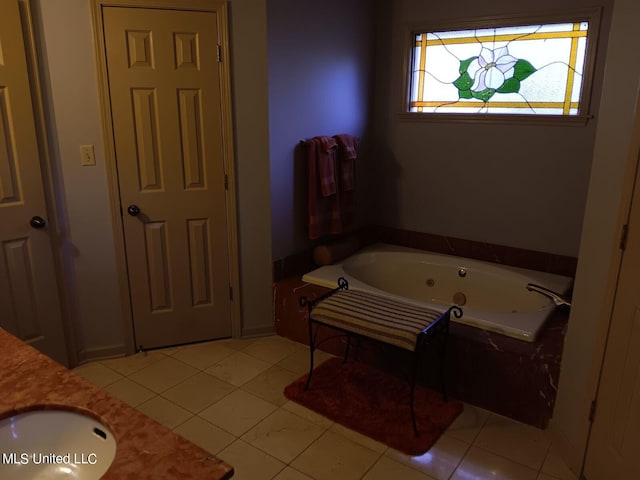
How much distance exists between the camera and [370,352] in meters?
2.92

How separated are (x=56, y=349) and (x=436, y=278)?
7.92ft

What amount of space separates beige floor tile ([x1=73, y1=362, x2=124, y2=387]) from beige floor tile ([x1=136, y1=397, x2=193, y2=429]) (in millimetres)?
332

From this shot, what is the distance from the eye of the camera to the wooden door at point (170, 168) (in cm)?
274

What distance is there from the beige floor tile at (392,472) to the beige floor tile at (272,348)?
1.03m

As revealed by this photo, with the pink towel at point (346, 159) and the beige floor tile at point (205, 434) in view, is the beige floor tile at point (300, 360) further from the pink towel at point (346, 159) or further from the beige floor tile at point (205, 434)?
the pink towel at point (346, 159)

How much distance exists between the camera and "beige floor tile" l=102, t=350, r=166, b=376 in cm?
295

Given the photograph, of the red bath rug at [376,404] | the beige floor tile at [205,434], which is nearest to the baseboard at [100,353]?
the beige floor tile at [205,434]

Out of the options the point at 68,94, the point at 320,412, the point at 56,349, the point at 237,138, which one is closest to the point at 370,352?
the point at 320,412

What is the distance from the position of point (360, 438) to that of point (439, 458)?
356 millimetres

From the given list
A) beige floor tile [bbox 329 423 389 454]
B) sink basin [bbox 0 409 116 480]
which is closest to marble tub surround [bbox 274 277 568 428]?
beige floor tile [bbox 329 423 389 454]

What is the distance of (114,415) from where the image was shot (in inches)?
44.1

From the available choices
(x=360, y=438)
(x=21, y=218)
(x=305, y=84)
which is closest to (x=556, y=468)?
(x=360, y=438)

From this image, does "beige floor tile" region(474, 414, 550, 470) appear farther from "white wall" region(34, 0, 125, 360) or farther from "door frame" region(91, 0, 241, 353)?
"white wall" region(34, 0, 125, 360)

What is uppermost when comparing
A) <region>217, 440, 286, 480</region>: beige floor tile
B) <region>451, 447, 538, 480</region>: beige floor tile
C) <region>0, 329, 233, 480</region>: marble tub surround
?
<region>0, 329, 233, 480</region>: marble tub surround
